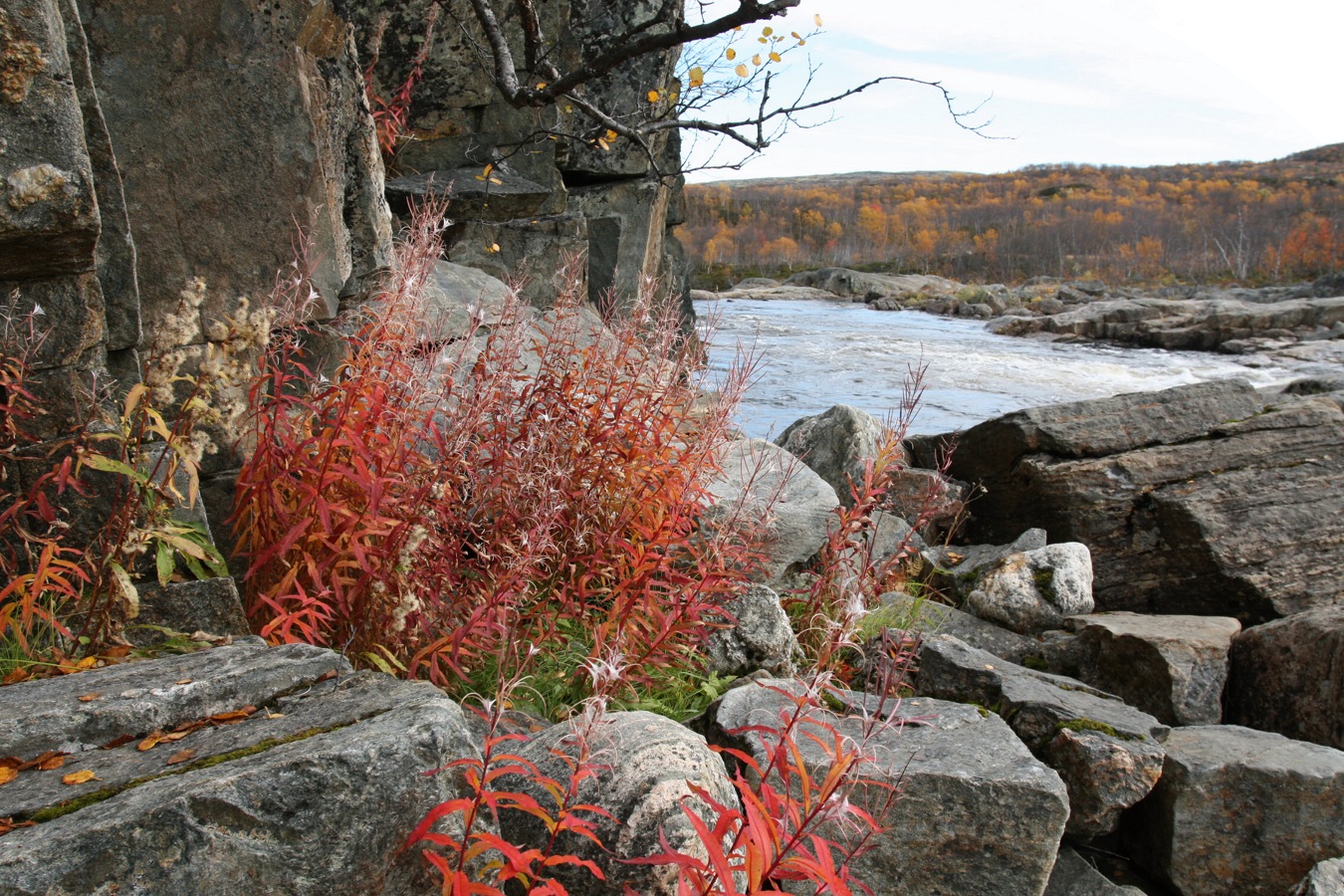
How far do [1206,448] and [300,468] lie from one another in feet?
21.8

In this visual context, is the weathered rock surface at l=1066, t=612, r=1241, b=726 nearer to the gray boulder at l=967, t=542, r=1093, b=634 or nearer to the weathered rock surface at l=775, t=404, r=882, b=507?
the gray boulder at l=967, t=542, r=1093, b=634

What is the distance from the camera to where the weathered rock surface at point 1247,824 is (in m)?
3.58

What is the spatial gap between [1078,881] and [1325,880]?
762 millimetres

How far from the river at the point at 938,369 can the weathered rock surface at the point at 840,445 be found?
5.11 meters

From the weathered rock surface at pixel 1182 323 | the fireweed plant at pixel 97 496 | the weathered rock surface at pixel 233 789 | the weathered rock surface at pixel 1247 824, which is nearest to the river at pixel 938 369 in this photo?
the weathered rock surface at pixel 1182 323

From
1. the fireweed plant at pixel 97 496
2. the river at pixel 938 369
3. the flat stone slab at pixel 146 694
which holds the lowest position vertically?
the river at pixel 938 369

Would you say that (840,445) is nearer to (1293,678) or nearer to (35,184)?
(1293,678)

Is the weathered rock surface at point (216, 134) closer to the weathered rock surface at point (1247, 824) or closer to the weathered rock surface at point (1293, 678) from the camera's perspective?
the weathered rock surface at point (1247, 824)

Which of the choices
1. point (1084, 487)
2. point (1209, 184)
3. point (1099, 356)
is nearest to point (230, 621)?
point (1084, 487)

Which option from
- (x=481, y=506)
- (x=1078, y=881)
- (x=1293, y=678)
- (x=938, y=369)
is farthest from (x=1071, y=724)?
(x=938, y=369)

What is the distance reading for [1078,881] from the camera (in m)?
3.48

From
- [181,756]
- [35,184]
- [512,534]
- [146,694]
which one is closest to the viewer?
[181,756]

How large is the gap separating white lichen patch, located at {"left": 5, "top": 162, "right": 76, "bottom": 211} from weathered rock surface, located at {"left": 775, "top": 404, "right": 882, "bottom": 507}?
4812 millimetres

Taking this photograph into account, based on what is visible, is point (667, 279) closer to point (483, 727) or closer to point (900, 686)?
point (900, 686)
